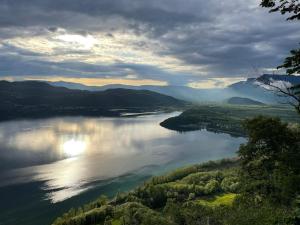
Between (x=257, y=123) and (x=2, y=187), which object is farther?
(x=2, y=187)

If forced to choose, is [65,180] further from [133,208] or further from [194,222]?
[194,222]

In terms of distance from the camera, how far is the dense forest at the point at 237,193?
41.0m

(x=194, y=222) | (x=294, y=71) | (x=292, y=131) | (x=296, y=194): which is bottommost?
(x=194, y=222)

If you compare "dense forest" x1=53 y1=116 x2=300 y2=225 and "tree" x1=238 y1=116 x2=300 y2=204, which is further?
"tree" x1=238 y1=116 x2=300 y2=204

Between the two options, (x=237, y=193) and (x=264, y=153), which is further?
(x=237, y=193)

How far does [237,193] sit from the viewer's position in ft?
374

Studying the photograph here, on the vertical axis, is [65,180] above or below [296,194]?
below

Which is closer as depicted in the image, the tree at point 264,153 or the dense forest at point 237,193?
the dense forest at point 237,193

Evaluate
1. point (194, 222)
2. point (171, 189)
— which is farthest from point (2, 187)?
point (194, 222)

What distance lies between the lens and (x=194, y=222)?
8475 cm

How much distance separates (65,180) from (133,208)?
66.3 m

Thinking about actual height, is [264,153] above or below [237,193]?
above

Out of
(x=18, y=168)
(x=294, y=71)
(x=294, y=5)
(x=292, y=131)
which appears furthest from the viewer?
(x=18, y=168)

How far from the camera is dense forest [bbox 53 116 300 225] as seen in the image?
41.0m
